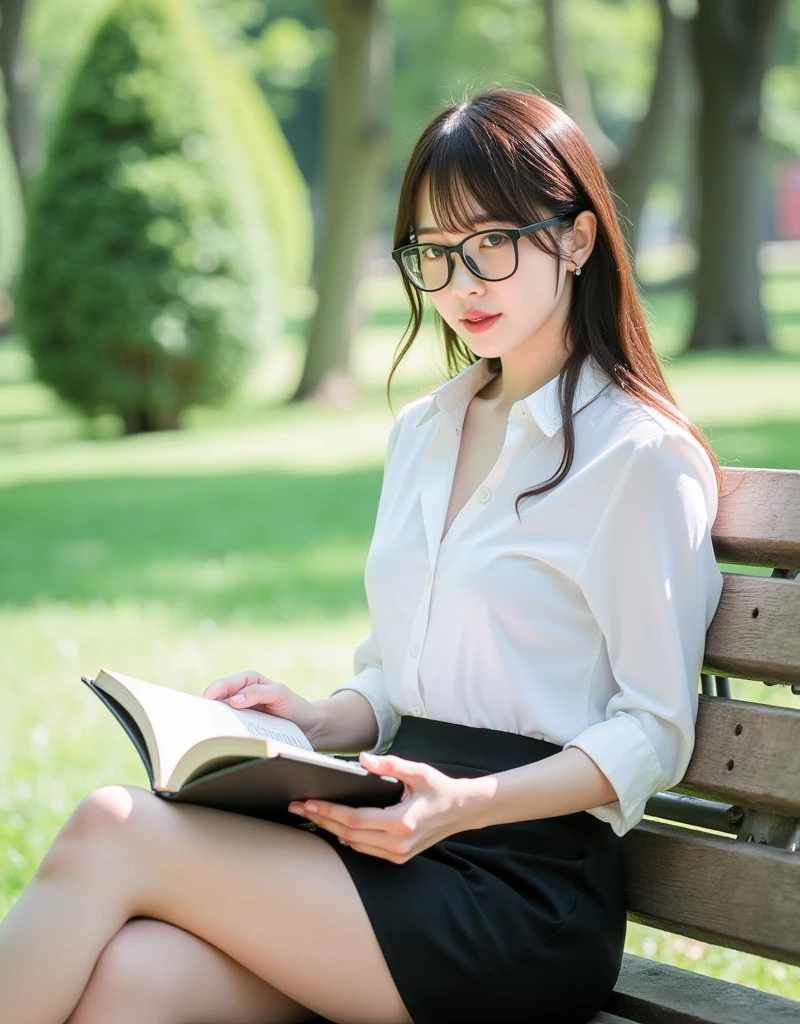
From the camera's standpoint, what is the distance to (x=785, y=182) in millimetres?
72312

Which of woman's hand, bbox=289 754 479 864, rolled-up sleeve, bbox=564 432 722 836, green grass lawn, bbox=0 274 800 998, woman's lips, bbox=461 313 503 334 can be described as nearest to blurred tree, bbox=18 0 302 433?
green grass lawn, bbox=0 274 800 998

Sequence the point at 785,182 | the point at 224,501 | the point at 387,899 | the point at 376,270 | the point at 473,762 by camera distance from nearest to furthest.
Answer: the point at 387,899 < the point at 473,762 < the point at 224,501 < the point at 376,270 < the point at 785,182

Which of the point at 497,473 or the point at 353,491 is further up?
the point at 497,473

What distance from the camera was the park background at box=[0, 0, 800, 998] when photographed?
6.23 m

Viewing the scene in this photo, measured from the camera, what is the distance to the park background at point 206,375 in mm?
6227

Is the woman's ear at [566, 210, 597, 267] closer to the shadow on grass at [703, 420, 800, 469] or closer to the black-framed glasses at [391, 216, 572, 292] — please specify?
the black-framed glasses at [391, 216, 572, 292]

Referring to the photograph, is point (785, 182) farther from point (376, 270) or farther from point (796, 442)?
point (796, 442)

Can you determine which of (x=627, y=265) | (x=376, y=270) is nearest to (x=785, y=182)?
(x=376, y=270)

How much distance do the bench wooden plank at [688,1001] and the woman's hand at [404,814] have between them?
0.45 metres

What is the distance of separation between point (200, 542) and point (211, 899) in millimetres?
7220

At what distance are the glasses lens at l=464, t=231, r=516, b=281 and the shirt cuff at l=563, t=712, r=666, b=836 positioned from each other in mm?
735

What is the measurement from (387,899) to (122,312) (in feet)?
39.7

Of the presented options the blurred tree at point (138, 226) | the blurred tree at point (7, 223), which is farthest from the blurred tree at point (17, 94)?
the blurred tree at point (7, 223)

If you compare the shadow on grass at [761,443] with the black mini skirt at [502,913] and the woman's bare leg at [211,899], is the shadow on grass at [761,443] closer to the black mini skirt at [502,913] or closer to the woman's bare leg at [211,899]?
the black mini skirt at [502,913]
